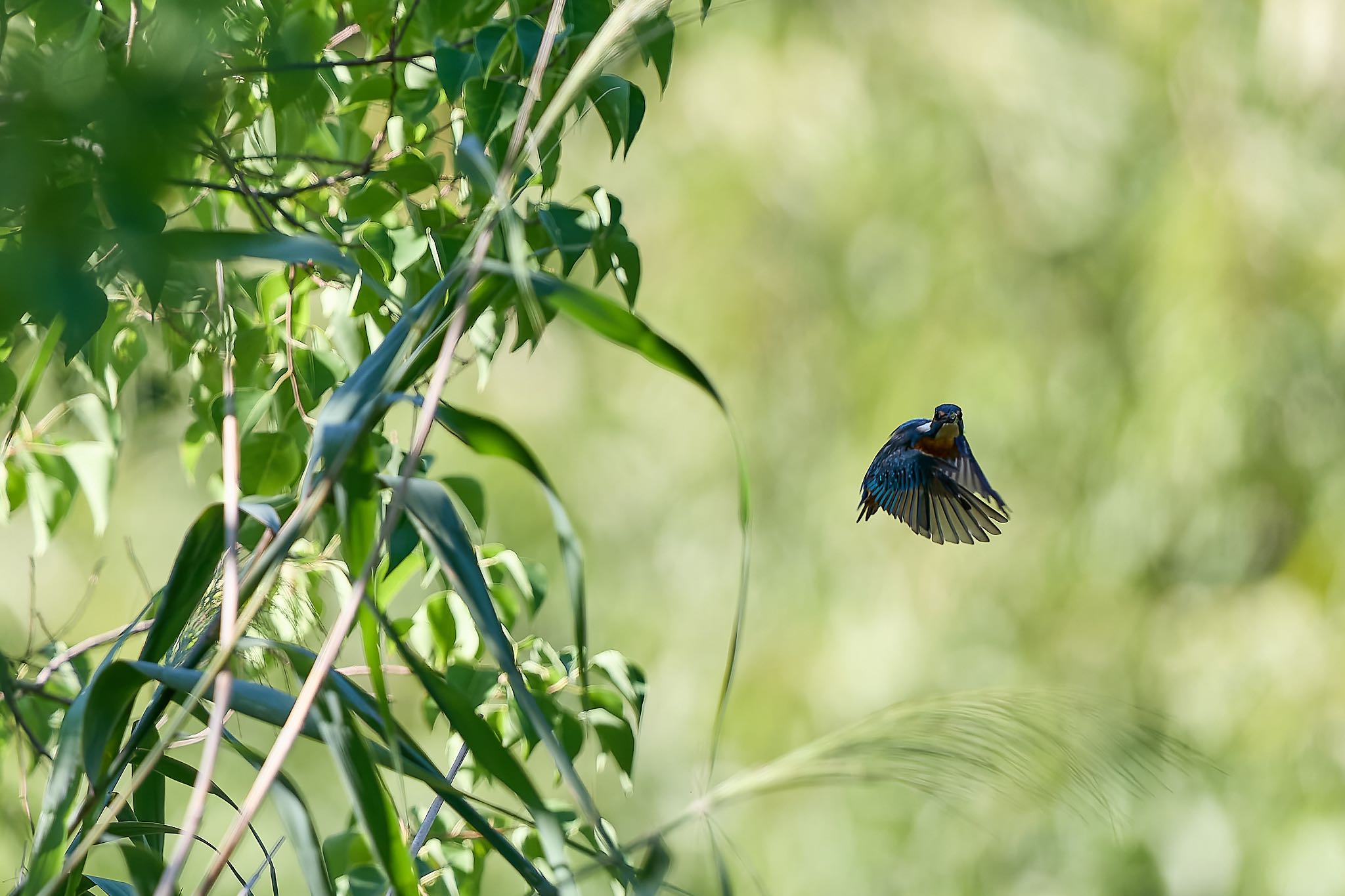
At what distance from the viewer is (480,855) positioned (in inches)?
38.9

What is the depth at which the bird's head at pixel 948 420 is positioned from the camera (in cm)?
97

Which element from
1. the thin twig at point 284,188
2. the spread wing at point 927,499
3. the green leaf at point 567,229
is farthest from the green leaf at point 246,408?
the spread wing at point 927,499

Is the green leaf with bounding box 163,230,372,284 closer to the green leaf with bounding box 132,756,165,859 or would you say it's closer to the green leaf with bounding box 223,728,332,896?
the green leaf with bounding box 223,728,332,896

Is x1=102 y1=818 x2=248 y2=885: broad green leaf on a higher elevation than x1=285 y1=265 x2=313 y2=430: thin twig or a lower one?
lower

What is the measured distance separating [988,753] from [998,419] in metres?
2.53

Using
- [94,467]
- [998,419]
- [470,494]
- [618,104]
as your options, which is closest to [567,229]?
[618,104]

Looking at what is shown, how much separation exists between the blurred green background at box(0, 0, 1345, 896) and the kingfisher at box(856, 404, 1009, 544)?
1.63m

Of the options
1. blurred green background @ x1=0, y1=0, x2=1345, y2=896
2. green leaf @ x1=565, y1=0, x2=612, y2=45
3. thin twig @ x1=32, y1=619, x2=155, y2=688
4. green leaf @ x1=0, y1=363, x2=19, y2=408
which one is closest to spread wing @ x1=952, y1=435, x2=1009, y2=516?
green leaf @ x1=565, y1=0, x2=612, y2=45

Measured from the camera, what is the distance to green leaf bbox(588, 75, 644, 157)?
2.61ft

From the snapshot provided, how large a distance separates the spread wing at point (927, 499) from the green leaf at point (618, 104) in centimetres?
35

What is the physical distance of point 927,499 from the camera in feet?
3.32

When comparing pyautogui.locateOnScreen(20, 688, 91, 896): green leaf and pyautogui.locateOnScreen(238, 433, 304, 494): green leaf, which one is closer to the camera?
pyautogui.locateOnScreen(20, 688, 91, 896): green leaf

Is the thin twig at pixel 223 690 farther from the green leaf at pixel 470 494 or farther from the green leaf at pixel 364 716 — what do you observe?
the green leaf at pixel 470 494

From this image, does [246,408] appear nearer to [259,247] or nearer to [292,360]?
[292,360]
